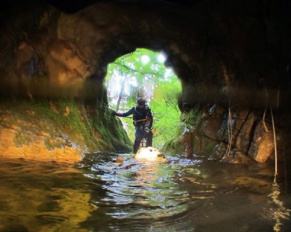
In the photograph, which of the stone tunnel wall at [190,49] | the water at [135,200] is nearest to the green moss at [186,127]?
the stone tunnel wall at [190,49]

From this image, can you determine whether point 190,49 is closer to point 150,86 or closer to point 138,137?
point 138,137

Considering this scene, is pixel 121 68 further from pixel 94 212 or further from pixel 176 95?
pixel 94 212

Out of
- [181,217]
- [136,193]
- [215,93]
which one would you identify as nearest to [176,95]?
[215,93]

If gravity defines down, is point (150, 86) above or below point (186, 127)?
above

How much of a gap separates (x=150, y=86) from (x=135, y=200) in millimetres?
11912

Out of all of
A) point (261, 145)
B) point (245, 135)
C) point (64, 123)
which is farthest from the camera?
point (64, 123)

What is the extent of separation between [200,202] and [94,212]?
120 centimetres

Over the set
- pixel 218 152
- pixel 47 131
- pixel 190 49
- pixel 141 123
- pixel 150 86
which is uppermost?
pixel 190 49

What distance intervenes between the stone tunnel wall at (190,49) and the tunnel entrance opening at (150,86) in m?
4.14

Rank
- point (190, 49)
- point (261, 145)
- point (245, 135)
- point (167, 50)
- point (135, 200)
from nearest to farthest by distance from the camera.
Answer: point (135, 200) → point (261, 145) → point (245, 135) → point (190, 49) → point (167, 50)

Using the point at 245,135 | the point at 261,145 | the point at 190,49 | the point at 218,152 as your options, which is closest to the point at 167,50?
the point at 190,49

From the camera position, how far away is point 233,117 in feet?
26.3

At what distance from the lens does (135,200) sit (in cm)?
342

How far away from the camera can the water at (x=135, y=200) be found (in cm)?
257
